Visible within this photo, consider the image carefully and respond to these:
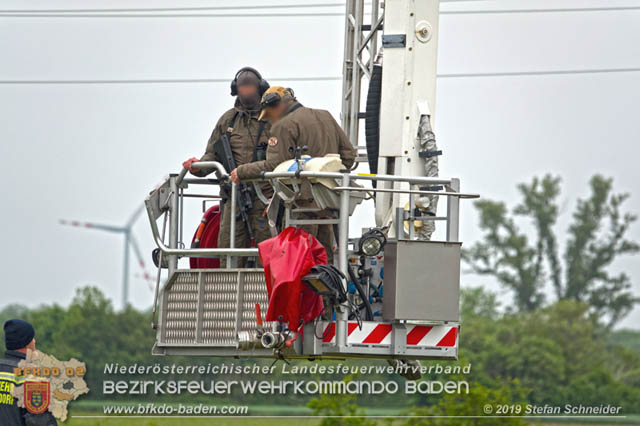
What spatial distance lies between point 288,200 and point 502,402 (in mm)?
7150

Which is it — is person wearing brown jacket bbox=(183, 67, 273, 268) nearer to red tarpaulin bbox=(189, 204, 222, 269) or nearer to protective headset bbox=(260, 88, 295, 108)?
red tarpaulin bbox=(189, 204, 222, 269)

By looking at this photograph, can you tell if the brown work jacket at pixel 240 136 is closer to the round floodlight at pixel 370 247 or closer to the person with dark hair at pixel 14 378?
the round floodlight at pixel 370 247

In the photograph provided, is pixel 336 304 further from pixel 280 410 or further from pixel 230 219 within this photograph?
pixel 280 410

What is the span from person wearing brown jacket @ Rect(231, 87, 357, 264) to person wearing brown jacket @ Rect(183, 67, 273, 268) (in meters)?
0.47

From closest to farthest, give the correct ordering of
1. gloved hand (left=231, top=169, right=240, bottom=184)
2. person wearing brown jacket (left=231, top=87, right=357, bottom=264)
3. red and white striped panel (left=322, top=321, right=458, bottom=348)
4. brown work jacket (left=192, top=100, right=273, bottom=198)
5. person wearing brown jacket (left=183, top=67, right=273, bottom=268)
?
red and white striped panel (left=322, top=321, right=458, bottom=348), person wearing brown jacket (left=231, top=87, right=357, bottom=264), gloved hand (left=231, top=169, right=240, bottom=184), person wearing brown jacket (left=183, top=67, right=273, bottom=268), brown work jacket (left=192, top=100, right=273, bottom=198)

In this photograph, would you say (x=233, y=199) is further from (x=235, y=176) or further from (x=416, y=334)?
(x=416, y=334)

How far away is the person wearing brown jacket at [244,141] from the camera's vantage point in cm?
1220

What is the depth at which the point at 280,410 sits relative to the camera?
27.5 meters

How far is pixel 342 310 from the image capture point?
10.9 m

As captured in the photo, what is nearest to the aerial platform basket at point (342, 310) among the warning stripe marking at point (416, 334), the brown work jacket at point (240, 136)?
the warning stripe marking at point (416, 334)

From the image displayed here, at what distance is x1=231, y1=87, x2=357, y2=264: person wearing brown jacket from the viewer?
11477 mm

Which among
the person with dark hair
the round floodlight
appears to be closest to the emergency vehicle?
the round floodlight

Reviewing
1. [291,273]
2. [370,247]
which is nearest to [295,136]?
[370,247]

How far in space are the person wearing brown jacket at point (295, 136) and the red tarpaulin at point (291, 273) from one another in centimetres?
52
